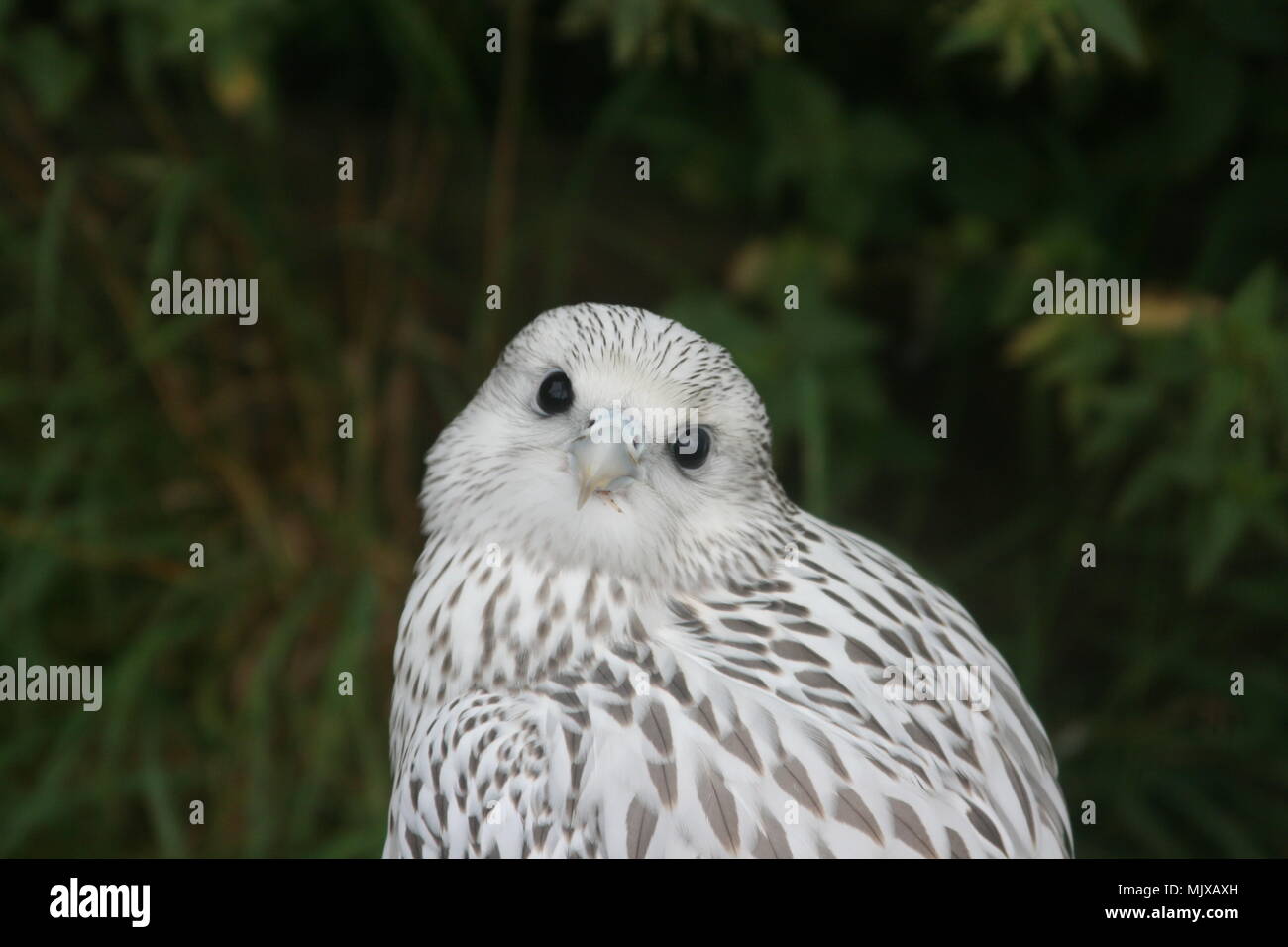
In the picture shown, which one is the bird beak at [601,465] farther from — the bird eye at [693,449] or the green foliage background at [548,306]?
the green foliage background at [548,306]

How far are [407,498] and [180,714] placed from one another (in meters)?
0.79

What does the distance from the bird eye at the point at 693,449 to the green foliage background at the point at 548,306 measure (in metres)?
1.05

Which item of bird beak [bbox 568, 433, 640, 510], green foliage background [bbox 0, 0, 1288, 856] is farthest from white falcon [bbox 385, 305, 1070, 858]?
green foliage background [bbox 0, 0, 1288, 856]

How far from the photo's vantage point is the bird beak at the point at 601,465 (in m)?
1.89

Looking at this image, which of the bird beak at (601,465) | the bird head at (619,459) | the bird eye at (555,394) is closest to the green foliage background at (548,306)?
the bird head at (619,459)

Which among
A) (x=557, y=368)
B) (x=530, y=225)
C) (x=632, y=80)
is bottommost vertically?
(x=557, y=368)

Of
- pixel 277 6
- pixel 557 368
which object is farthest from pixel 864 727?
pixel 277 6

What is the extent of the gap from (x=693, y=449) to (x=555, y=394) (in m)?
0.21

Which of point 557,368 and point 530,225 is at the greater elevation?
point 530,225

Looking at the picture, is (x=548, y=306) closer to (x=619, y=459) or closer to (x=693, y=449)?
(x=693, y=449)

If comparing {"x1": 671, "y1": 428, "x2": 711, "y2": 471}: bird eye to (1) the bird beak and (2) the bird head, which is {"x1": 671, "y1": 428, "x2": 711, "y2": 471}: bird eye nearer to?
(2) the bird head

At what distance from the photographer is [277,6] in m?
3.09

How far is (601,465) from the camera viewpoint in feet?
6.22

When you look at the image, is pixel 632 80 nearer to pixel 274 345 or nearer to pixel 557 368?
pixel 274 345
